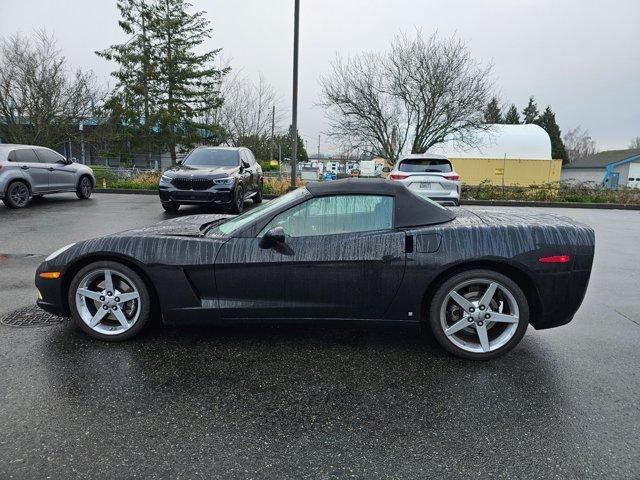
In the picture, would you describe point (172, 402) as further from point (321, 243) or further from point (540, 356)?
point (540, 356)

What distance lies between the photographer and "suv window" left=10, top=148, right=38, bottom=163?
11.3 m

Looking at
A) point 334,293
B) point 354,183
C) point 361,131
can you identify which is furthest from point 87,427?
point 361,131

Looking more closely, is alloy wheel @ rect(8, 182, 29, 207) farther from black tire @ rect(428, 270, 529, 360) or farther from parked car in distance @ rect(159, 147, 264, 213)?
black tire @ rect(428, 270, 529, 360)

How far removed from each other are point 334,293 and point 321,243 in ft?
1.26

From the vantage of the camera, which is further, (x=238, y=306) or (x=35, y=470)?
→ (x=238, y=306)

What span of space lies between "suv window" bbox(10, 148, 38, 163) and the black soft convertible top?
1086 cm

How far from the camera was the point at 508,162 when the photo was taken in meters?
34.3

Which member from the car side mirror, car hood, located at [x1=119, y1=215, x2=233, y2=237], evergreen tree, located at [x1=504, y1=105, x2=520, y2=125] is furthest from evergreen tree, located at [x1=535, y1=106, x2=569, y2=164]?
the car side mirror

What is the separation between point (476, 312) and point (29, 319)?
383 centimetres

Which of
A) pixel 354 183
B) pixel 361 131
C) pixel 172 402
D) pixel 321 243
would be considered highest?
pixel 361 131

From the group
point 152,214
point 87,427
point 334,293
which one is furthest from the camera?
point 152,214

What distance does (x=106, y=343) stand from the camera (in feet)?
11.6

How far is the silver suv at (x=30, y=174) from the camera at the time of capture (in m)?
11.1

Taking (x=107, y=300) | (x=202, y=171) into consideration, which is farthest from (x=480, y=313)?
(x=202, y=171)
